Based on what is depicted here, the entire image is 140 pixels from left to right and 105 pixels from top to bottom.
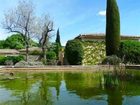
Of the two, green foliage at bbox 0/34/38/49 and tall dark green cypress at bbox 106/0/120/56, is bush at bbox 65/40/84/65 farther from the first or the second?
green foliage at bbox 0/34/38/49

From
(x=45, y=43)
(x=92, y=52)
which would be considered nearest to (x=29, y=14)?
(x=45, y=43)

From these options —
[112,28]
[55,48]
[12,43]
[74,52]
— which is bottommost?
[74,52]

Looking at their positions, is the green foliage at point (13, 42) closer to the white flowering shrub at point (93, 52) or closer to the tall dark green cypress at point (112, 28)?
the white flowering shrub at point (93, 52)

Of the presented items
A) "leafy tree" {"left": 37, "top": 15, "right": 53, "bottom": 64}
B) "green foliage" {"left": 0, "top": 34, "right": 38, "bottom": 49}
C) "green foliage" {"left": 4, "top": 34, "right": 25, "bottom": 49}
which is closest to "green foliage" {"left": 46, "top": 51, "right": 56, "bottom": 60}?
"leafy tree" {"left": 37, "top": 15, "right": 53, "bottom": 64}

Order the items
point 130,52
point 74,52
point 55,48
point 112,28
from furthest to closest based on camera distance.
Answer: point 55,48 < point 112,28 < point 74,52 < point 130,52

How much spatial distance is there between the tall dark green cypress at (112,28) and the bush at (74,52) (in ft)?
11.4

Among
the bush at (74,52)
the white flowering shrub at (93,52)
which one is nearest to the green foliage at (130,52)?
the white flowering shrub at (93,52)

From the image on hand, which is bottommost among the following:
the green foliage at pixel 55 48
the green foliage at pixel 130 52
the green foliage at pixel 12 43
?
the green foliage at pixel 130 52

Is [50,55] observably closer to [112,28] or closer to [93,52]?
[93,52]

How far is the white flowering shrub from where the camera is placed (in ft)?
140

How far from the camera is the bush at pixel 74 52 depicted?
39938mm

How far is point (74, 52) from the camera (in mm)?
39938

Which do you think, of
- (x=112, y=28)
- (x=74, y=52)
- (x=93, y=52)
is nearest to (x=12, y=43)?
(x=93, y=52)

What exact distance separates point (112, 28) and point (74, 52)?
546cm
